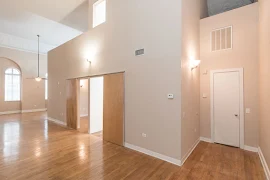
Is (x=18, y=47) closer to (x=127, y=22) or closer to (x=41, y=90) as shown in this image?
(x=41, y=90)

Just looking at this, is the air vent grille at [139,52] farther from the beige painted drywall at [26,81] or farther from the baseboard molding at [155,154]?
the beige painted drywall at [26,81]

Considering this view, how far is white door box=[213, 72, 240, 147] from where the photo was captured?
13.6ft

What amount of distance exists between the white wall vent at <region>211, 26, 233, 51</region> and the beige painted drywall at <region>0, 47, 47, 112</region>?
39.8ft

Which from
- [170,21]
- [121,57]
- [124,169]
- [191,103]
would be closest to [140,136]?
[124,169]

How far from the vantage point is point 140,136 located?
12.6 feet

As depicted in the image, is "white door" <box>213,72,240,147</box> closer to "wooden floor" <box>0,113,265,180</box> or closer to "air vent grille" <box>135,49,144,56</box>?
"wooden floor" <box>0,113,265,180</box>

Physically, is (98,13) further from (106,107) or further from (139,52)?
(106,107)

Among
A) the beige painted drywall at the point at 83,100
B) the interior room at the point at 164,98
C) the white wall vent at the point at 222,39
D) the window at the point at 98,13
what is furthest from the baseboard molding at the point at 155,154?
the beige painted drywall at the point at 83,100

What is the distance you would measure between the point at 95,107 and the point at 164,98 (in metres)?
3.41

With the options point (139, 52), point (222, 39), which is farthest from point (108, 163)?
point (222, 39)

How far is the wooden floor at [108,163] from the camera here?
2734 millimetres

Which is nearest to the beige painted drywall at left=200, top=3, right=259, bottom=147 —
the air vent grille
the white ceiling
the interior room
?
the interior room

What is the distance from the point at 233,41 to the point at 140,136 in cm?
391

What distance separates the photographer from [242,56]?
13.3 feet
